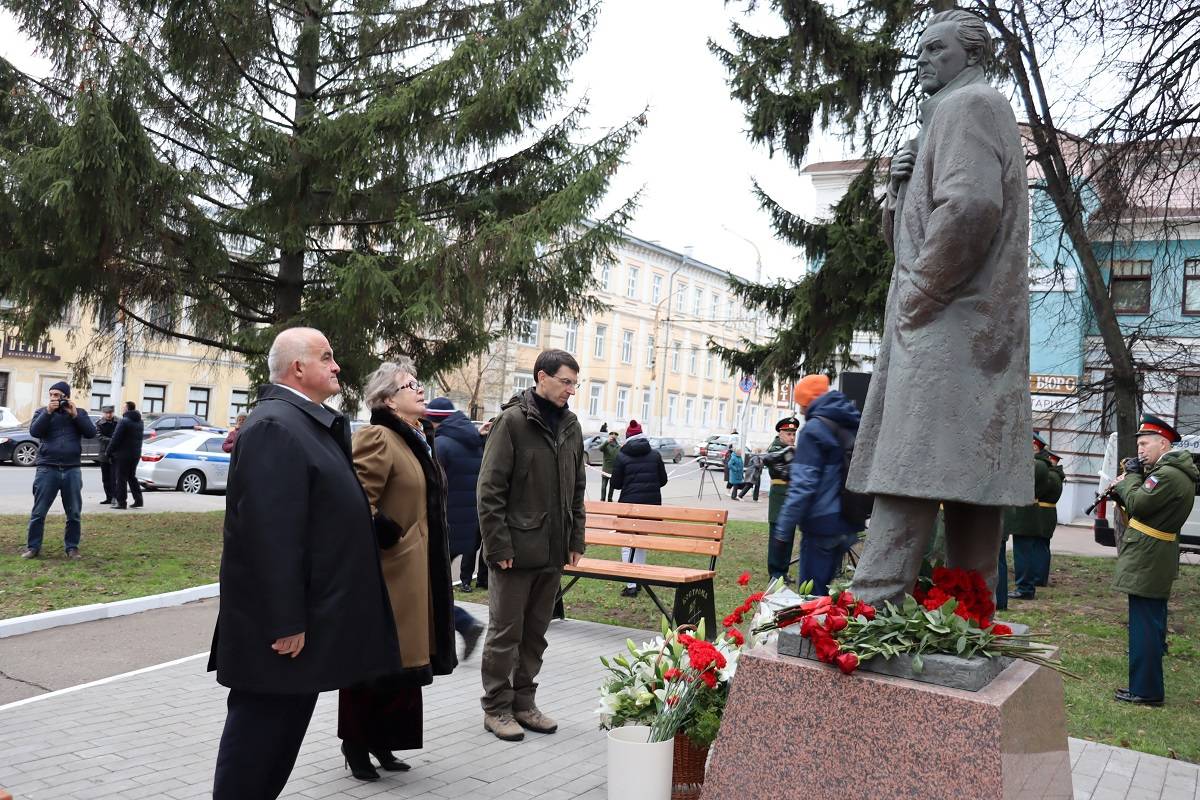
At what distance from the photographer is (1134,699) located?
667cm

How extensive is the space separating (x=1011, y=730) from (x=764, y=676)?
80 cm

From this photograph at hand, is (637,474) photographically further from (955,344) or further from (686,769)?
(955,344)

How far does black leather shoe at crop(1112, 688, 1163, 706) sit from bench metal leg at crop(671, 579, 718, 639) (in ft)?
9.36

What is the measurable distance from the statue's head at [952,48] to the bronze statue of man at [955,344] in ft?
0.21

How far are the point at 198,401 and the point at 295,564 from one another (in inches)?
1759

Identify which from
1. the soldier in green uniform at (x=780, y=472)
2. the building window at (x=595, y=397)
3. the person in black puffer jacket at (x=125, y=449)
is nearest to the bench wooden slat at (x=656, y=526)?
the soldier in green uniform at (x=780, y=472)

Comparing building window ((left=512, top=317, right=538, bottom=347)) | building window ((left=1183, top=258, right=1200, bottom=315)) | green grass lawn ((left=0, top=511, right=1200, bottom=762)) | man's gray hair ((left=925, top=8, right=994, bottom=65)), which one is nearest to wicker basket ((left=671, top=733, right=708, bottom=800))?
green grass lawn ((left=0, top=511, right=1200, bottom=762))

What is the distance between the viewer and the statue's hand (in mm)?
3674

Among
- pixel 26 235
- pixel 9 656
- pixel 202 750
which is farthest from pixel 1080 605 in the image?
pixel 26 235

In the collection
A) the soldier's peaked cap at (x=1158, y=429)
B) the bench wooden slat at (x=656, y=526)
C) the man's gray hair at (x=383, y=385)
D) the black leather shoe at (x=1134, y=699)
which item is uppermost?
the soldier's peaked cap at (x=1158, y=429)

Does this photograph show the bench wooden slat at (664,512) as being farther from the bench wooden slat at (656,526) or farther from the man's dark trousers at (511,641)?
the man's dark trousers at (511,641)

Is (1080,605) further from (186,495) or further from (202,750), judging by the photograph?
(186,495)

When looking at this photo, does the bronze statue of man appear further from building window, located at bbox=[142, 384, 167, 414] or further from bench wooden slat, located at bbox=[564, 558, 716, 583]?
building window, located at bbox=[142, 384, 167, 414]

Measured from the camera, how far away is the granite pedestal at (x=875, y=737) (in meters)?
3.03
